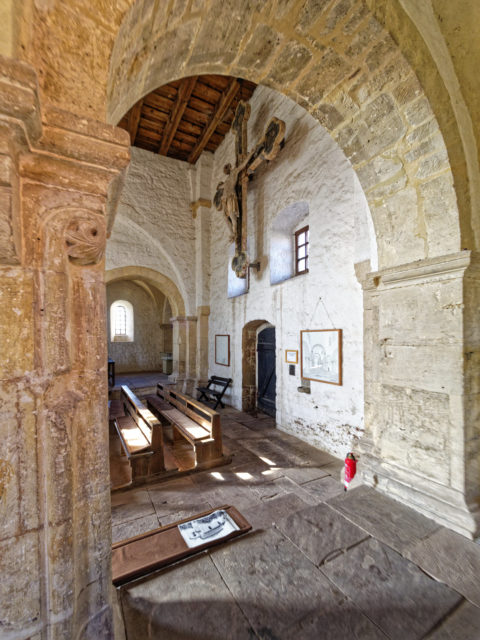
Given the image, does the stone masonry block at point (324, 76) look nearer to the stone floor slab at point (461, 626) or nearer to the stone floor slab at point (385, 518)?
the stone floor slab at point (385, 518)

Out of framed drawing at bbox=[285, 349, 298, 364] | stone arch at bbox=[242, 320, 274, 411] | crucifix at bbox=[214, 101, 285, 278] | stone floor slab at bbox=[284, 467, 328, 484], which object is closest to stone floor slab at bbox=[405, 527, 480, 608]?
stone floor slab at bbox=[284, 467, 328, 484]

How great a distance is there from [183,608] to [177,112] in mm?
8475

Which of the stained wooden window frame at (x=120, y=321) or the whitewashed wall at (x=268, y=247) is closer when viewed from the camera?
the whitewashed wall at (x=268, y=247)

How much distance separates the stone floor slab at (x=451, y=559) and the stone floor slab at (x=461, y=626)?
7 cm

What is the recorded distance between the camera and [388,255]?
2.33m

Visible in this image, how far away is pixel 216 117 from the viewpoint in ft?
23.6

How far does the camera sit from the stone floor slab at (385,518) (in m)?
1.78

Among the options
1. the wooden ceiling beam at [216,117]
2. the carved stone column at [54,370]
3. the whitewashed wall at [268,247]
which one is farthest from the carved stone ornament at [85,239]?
the wooden ceiling beam at [216,117]

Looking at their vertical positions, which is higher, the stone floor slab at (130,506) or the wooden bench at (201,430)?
the wooden bench at (201,430)

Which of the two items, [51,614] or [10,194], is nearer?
[10,194]

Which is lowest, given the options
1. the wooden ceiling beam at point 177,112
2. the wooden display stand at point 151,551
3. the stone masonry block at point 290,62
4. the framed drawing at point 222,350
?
the wooden display stand at point 151,551

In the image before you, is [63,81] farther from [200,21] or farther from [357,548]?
[357,548]

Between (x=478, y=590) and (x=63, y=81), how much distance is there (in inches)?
116

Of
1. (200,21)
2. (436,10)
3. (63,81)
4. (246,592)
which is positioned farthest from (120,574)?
(436,10)
